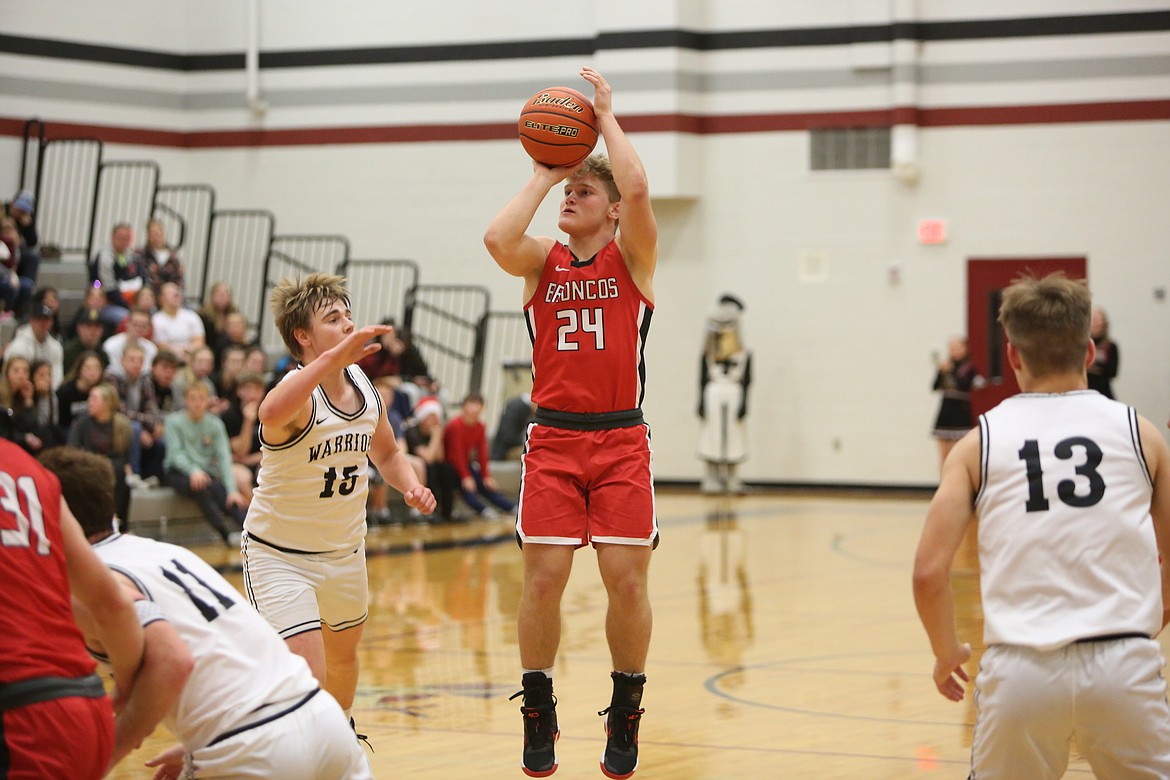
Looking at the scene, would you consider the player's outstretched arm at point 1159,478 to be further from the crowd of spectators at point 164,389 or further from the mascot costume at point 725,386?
the mascot costume at point 725,386

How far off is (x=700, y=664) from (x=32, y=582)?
17.0 ft

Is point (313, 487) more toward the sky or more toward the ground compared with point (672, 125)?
more toward the ground

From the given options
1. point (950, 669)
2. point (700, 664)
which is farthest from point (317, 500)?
point (700, 664)

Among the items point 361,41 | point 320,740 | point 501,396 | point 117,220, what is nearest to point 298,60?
point 361,41

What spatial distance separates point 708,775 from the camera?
18.3 ft

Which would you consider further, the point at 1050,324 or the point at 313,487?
the point at 313,487

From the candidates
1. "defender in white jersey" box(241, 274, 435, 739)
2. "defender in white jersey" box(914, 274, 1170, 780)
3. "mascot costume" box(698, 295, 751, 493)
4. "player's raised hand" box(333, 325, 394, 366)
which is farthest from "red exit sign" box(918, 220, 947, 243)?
"defender in white jersey" box(914, 274, 1170, 780)

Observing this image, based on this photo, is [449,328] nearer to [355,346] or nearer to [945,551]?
[355,346]

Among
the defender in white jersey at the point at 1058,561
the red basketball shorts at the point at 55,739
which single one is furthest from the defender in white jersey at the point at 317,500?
the defender in white jersey at the point at 1058,561

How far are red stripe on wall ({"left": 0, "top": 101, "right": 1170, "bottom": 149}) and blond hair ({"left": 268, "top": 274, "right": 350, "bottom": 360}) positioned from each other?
494 inches

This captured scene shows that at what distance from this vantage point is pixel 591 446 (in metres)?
5.27

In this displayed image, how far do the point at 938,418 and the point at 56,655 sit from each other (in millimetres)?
13965

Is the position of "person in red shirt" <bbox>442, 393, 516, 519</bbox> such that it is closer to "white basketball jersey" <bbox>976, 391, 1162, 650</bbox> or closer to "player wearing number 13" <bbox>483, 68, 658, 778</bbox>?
"player wearing number 13" <bbox>483, 68, 658, 778</bbox>

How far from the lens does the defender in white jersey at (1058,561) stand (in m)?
3.31
